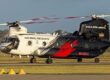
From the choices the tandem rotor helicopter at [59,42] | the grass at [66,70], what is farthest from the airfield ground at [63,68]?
the tandem rotor helicopter at [59,42]

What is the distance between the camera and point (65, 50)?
53.9 m

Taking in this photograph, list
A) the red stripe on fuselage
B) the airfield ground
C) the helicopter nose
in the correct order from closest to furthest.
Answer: the airfield ground < the helicopter nose < the red stripe on fuselage

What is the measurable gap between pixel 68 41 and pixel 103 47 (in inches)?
173

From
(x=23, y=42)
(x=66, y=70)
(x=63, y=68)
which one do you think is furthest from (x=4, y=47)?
(x=66, y=70)

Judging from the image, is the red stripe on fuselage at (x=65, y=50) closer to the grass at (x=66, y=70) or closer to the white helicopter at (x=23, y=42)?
the white helicopter at (x=23, y=42)

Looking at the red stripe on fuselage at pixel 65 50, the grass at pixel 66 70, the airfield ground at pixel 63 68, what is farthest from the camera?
the red stripe on fuselage at pixel 65 50

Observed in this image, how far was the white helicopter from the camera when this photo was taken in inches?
2056

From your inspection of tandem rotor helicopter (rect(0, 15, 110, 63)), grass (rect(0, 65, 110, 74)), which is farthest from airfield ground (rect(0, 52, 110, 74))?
tandem rotor helicopter (rect(0, 15, 110, 63))

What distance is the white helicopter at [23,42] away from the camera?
52.2 metres

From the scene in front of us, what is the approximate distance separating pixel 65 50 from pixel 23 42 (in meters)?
4.91

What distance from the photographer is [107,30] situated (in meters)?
56.9

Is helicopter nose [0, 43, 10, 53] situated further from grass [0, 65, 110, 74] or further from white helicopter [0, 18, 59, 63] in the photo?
grass [0, 65, 110, 74]

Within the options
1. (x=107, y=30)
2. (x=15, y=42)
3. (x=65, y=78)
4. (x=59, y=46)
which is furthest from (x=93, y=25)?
(x=65, y=78)

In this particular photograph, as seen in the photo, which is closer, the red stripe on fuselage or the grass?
the grass
